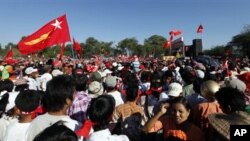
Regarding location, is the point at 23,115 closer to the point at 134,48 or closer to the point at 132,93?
the point at 132,93

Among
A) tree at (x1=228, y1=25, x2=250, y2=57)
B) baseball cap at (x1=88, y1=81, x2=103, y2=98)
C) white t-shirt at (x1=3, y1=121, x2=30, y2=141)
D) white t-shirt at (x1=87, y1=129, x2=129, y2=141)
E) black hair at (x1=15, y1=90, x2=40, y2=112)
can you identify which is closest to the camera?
white t-shirt at (x1=87, y1=129, x2=129, y2=141)

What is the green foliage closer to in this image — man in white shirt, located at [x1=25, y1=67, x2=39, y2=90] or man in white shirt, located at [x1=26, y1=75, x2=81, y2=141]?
man in white shirt, located at [x1=25, y1=67, x2=39, y2=90]

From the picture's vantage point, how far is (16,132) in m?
3.19

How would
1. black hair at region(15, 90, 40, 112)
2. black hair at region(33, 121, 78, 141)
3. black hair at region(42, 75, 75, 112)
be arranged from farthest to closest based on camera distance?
black hair at region(15, 90, 40, 112), black hair at region(42, 75, 75, 112), black hair at region(33, 121, 78, 141)

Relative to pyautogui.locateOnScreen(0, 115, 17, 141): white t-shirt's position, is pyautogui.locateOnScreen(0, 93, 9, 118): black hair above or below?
above

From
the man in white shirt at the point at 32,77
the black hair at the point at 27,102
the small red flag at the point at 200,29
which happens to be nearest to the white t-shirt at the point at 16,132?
the black hair at the point at 27,102

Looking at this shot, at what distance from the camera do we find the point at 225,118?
8.21ft

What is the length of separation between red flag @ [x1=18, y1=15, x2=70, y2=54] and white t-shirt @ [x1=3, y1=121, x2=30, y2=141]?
18.8 ft

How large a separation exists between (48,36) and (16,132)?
6119 mm

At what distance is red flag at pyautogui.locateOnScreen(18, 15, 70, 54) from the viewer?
883 centimetres

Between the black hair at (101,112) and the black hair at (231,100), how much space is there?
3.48 ft

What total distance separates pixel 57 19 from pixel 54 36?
0.48 m

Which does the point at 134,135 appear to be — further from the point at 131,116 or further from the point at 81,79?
the point at 81,79

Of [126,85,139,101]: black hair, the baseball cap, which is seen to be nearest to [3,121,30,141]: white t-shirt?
[126,85,139,101]: black hair
